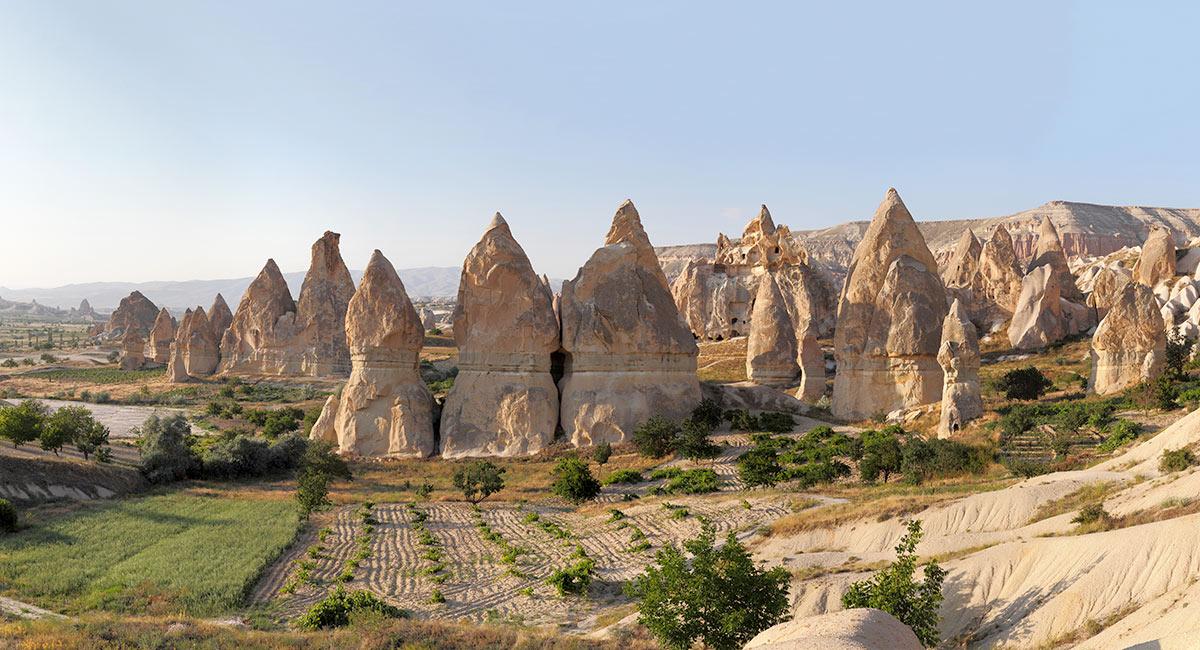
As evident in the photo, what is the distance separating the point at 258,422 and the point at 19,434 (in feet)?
43.8

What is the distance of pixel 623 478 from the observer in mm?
25469

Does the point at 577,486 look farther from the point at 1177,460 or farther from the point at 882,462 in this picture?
the point at 1177,460

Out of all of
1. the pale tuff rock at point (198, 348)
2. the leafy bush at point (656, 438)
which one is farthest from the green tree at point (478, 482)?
the pale tuff rock at point (198, 348)

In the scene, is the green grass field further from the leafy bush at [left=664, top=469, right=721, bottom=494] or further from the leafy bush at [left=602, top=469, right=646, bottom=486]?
the leafy bush at [left=664, top=469, right=721, bottom=494]

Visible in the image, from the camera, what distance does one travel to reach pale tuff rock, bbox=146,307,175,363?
251ft

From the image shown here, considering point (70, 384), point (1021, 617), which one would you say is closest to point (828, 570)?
point (1021, 617)

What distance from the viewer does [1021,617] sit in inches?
404

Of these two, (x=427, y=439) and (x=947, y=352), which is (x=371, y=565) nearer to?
(x=427, y=439)

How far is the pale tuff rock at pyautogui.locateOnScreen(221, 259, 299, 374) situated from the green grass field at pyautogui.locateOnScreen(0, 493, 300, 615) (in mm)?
38107

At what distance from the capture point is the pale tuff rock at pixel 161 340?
7650cm

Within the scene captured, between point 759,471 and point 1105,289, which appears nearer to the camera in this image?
point 759,471

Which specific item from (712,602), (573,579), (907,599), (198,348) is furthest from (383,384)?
(198,348)

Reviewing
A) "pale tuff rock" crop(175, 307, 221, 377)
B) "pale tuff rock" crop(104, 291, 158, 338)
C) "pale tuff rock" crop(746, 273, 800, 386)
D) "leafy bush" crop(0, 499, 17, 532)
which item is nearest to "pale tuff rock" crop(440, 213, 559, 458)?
"leafy bush" crop(0, 499, 17, 532)

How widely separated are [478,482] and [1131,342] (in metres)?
23.1
